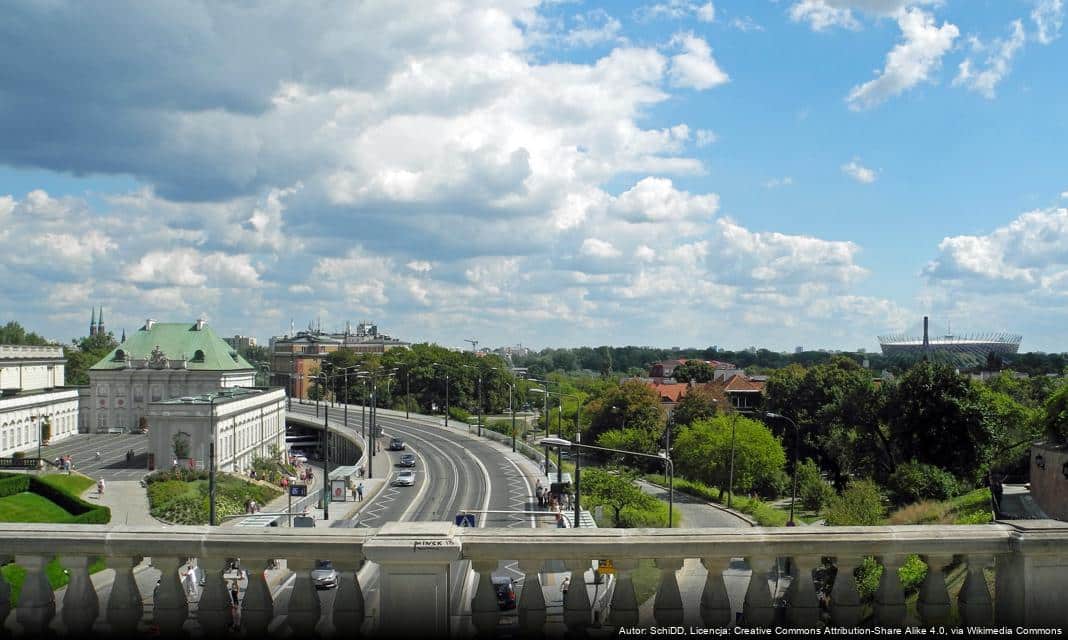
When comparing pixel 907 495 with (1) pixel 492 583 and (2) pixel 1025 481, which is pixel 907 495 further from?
(1) pixel 492 583

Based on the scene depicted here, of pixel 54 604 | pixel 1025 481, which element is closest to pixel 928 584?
pixel 54 604

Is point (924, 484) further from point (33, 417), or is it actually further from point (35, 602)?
point (33, 417)

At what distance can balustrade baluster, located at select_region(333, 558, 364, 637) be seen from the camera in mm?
6195

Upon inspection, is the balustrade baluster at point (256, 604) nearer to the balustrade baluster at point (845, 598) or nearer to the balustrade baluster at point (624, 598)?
the balustrade baluster at point (624, 598)

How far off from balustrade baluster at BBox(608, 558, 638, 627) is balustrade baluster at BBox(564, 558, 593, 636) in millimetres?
209

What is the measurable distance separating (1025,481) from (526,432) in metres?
64.8

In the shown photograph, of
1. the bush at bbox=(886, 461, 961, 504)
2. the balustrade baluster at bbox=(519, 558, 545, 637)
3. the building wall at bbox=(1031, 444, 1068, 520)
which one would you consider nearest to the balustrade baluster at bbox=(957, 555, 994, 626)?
the balustrade baluster at bbox=(519, 558, 545, 637)

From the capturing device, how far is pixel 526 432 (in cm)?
10731

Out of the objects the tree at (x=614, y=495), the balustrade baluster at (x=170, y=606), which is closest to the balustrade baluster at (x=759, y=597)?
the balustrade baluster at (x=170, y=606)

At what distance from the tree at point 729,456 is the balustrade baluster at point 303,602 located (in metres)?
59.5

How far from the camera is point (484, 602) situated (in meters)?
6.21

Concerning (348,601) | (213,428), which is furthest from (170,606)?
(213,428)

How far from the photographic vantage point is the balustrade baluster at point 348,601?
244 inches

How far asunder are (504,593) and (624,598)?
41.2 inches
